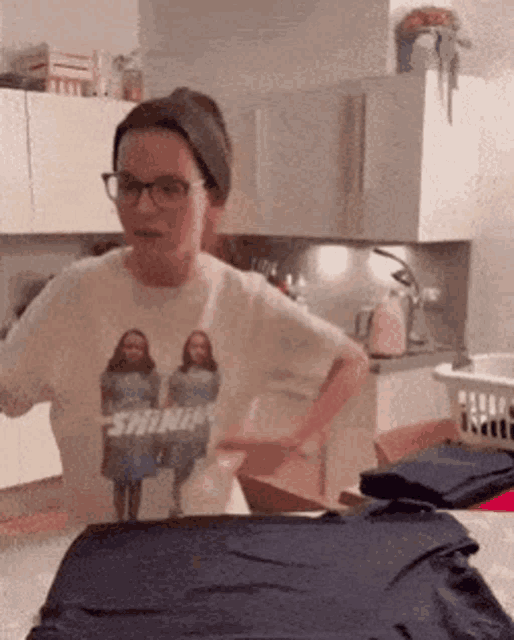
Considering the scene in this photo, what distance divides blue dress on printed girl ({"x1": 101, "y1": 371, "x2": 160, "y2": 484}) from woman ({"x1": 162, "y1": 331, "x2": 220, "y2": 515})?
2cm

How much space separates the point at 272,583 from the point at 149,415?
23cm

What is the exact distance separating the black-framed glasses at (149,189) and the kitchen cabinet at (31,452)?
0.86ft

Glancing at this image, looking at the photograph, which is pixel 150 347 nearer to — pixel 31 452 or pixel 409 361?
pixel 31 452

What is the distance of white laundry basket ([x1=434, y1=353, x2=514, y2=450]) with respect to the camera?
1368 millimetres

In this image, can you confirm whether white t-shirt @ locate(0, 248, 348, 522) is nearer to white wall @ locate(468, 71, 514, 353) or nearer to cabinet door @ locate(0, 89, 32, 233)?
cabinet door @ locate(0, 89, 32, 233)

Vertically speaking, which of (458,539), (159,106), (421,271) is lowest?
(458,539)

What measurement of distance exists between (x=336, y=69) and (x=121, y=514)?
0.84 m

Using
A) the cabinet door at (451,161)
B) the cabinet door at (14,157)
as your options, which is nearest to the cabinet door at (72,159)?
the cabinet door at (14,157)

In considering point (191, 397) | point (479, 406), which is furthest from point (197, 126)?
point (479, 406)

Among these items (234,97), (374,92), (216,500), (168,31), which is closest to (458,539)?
(216,500)

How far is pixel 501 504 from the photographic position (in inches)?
44.4

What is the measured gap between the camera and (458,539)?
0.89 m

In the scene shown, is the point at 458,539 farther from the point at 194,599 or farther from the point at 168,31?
the point at 168,31

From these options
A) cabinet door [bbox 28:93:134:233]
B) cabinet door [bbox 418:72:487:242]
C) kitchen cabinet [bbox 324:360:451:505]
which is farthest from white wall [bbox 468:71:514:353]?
cabinet door [bbox 28:93:134:233]
